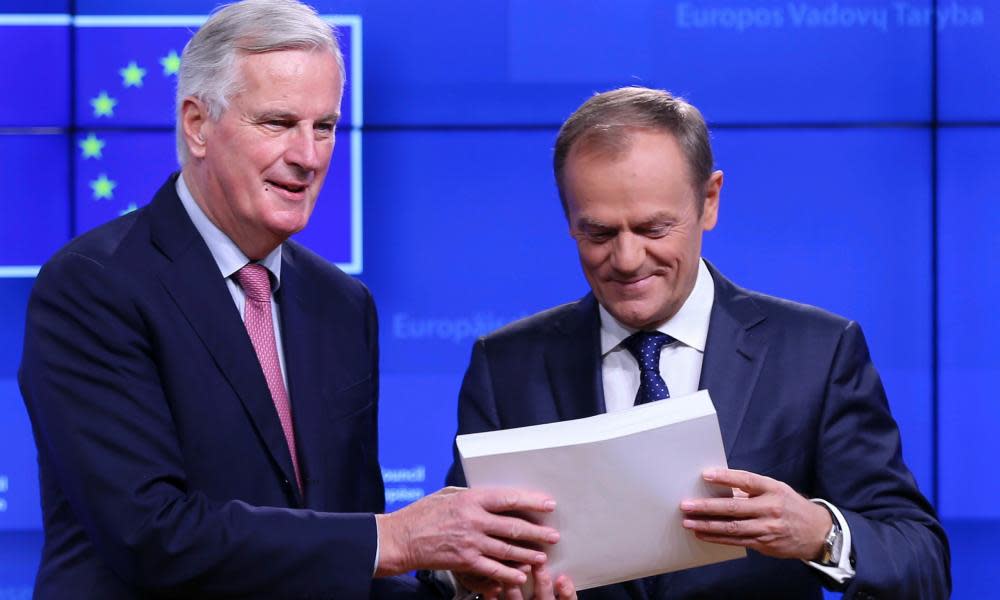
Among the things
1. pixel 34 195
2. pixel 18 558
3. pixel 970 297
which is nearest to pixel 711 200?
pixel 970 297

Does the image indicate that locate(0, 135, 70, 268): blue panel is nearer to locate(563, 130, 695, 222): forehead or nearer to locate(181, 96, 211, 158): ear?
locate(181, 96, 211, 158): ear

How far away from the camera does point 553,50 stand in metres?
3.93

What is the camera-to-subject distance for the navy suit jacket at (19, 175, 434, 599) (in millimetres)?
1785

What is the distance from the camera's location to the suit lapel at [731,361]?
191cm

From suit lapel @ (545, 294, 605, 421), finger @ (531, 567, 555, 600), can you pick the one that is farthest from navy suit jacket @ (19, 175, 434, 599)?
suit lapel @ (545, 294, 605, 421)

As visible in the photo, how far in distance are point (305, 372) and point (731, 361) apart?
69 centimetres

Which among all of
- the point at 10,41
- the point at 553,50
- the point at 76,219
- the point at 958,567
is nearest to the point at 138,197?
the point at 76,219

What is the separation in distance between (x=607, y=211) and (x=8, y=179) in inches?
105

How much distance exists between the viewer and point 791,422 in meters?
1.90

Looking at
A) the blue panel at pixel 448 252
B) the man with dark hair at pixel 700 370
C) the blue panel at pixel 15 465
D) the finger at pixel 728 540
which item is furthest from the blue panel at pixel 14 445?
the finger at pixel 728 540

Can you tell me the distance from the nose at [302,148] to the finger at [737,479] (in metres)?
0.80

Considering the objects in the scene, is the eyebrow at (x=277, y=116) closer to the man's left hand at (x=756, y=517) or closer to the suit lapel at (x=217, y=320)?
the suit lapel at (x=217, y=320)

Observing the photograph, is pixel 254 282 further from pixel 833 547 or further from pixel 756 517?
pixel 833 547

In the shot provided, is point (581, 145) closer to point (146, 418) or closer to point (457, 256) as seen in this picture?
point (146, 418)
